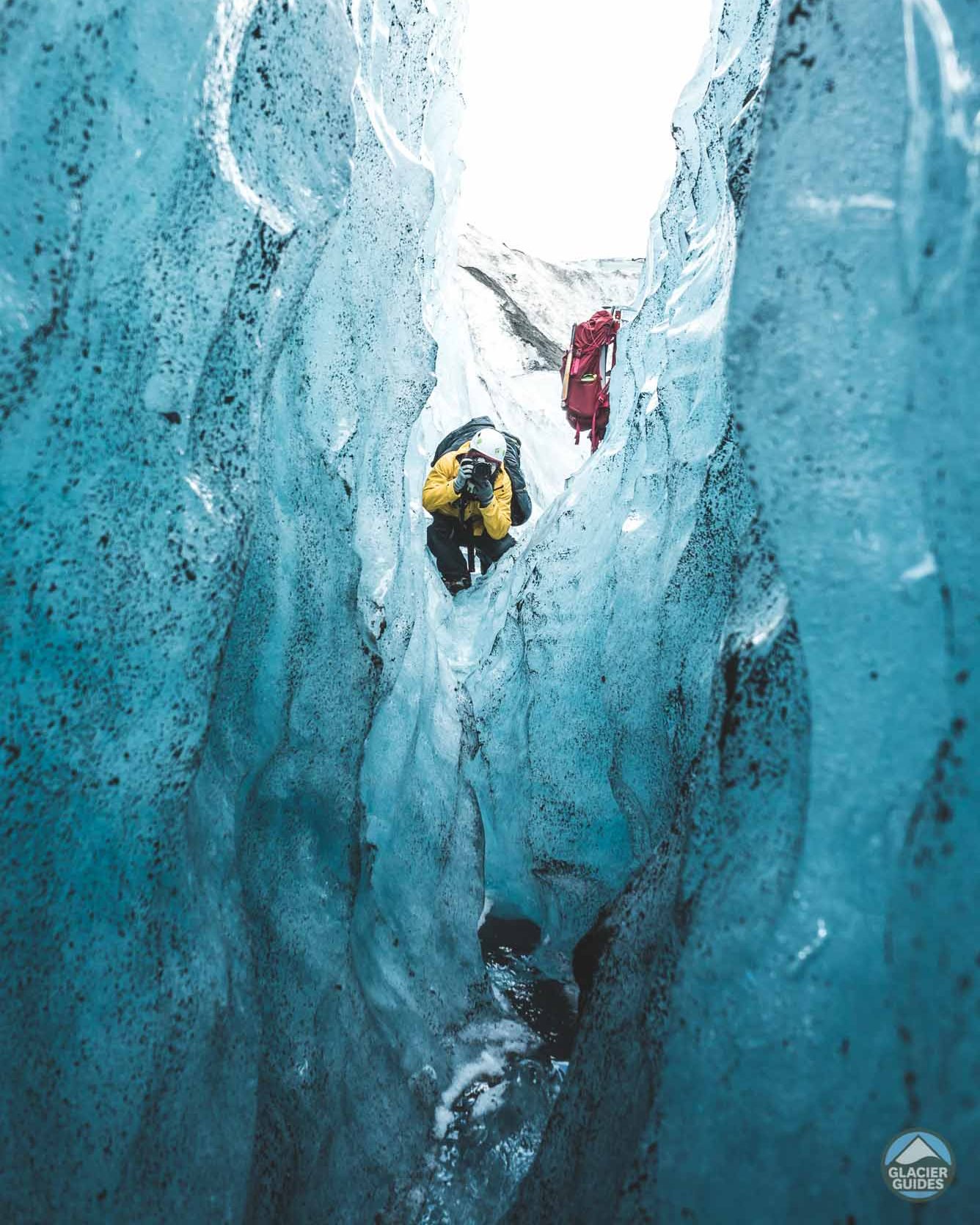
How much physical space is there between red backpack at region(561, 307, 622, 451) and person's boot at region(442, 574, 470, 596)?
131cm

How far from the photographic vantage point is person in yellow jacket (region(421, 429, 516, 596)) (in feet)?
12.6

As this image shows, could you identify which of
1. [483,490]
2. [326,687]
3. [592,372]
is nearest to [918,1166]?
[326,687]

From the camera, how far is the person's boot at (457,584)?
15.9 feet

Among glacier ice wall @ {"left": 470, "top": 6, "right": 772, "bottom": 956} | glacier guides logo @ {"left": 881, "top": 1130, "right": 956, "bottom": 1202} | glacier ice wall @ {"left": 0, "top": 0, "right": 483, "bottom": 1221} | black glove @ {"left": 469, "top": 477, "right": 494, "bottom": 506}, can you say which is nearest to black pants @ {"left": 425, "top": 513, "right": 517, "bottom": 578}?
black glove @ {"left": 469, "top": 477, "right": 494, "bottom": 506}

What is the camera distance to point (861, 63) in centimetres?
90

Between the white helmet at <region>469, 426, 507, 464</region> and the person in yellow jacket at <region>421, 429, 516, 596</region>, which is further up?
the white helmet at <region>469, 426, 507, 464</region>

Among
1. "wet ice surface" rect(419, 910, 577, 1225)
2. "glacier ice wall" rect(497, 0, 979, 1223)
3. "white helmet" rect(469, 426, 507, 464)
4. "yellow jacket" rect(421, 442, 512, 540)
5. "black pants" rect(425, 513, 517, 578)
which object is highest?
"white helmet" rect(469, 426, 507, 464)

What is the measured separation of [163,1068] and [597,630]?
6.53 ft

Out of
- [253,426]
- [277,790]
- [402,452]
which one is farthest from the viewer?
[402,452]

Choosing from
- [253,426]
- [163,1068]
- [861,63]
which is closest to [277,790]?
[163,1068]

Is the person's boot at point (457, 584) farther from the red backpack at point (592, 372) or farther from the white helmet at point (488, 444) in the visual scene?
the red backpack at point (592, 372)

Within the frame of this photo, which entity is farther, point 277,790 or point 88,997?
point 277,790

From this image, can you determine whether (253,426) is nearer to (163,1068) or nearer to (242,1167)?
(163,1068)

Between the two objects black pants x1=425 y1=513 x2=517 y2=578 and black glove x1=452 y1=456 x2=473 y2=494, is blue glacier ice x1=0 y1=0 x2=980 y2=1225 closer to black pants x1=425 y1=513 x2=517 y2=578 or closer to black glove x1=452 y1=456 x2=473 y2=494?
black glove x1=452 y1=456 x2=473 y2=494
